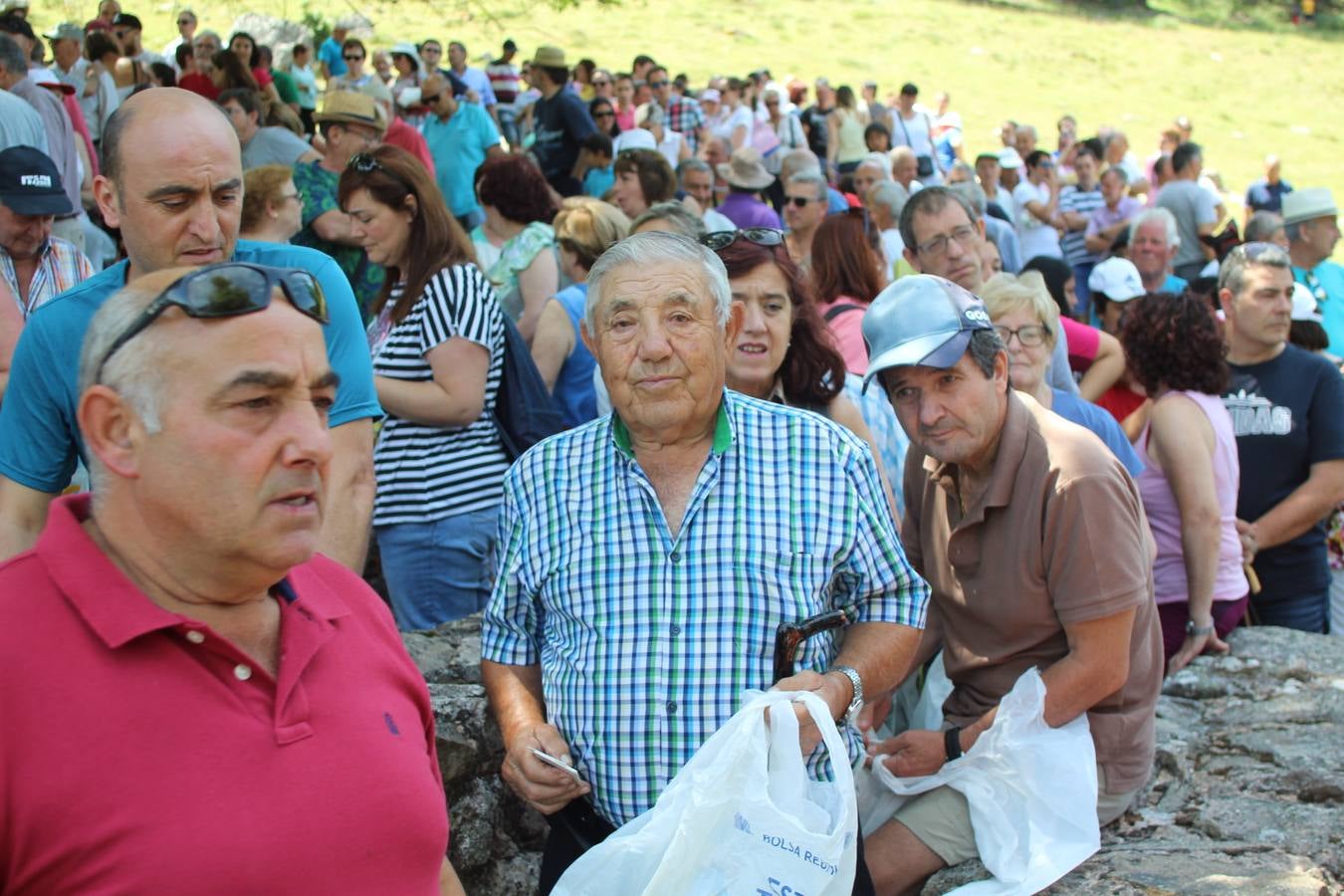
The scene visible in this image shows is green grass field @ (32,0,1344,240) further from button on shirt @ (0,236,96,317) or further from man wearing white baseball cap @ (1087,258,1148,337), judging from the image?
button on shirt @ (0,236,96,317)

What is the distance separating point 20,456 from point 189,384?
104 cm

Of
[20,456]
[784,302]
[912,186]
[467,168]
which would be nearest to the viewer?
[20,456]

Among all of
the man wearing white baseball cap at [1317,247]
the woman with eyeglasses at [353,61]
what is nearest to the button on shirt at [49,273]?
the man wearing white baseball cap at [1317,247]

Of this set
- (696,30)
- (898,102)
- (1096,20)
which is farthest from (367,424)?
(1096,20)

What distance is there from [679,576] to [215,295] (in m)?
1.19

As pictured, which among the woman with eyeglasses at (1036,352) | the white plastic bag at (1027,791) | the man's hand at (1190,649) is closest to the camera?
the white plastic bag at (1027,791)

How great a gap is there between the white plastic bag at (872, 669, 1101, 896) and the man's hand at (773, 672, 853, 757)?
2.28 feet

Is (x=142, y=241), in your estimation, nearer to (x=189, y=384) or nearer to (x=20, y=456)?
(x=20, y=456)

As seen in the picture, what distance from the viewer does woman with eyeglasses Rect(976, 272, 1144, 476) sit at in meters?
4.23

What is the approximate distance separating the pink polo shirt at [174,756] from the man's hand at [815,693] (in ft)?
2.70

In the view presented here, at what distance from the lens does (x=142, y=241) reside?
107 inches

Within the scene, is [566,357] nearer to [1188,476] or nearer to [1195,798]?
[1188,476]

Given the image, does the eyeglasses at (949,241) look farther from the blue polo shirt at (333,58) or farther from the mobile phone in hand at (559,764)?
the blue polo shirt at (333,58)

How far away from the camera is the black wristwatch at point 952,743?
327 cm
